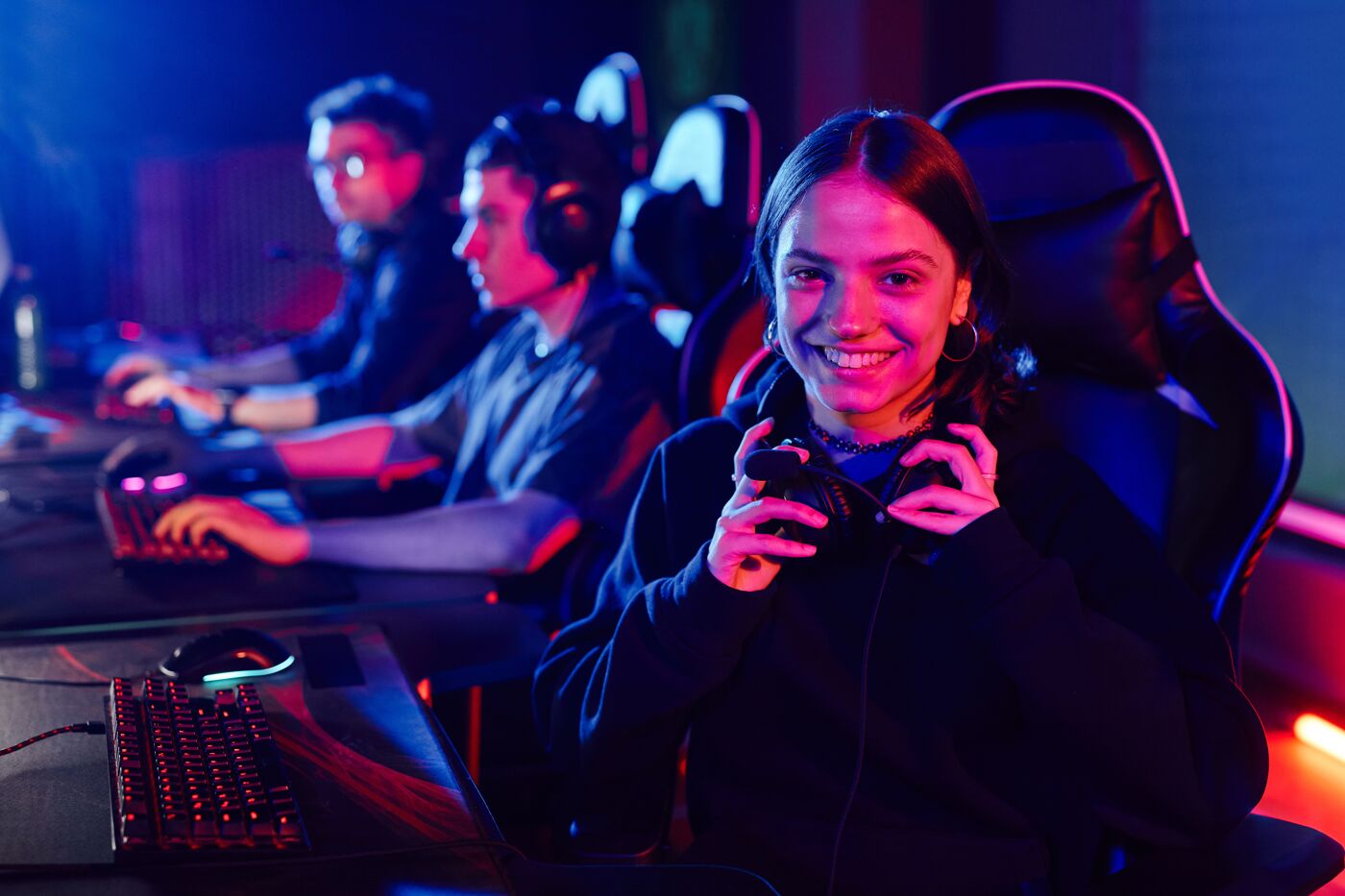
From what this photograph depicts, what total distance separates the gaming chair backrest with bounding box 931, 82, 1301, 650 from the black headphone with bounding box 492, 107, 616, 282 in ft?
2.22

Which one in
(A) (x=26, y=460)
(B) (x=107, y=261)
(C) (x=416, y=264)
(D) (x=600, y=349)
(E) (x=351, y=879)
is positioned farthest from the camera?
(B) (x=107, y=261)

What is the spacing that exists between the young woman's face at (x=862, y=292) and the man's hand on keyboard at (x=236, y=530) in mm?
713

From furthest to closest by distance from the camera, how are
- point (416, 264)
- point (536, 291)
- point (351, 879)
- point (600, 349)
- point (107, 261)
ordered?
point (107, 261), point (416, 264), point (536, 291), point (600, 349), point (351, 879)

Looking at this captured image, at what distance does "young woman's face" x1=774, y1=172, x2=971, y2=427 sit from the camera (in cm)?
99

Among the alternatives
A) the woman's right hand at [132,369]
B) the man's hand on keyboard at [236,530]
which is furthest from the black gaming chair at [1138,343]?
the woman's right hand at [132,369]

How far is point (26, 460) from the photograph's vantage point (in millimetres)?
2072

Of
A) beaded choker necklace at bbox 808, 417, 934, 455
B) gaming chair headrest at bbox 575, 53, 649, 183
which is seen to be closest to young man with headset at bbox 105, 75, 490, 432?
gaming chair headrest at bbox 575, 53, 649, 183

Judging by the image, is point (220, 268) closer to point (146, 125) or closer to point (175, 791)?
point (146, 125)

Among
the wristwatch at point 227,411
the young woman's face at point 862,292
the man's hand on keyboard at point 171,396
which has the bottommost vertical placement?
the wristwatch at point 227,411

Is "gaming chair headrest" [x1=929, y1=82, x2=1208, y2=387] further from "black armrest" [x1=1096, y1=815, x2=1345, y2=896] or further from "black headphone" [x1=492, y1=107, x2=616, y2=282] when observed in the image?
"black headphone" [x1=492, y1=107, x2=616, y2=282]

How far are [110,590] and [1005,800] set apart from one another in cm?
96

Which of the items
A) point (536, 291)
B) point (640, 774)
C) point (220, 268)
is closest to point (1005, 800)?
point (640, 774)

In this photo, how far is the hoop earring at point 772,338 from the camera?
114 cm

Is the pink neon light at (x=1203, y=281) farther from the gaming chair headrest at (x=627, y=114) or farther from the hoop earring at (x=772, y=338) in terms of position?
the gaming chair headrest at (x=627, y=114)
